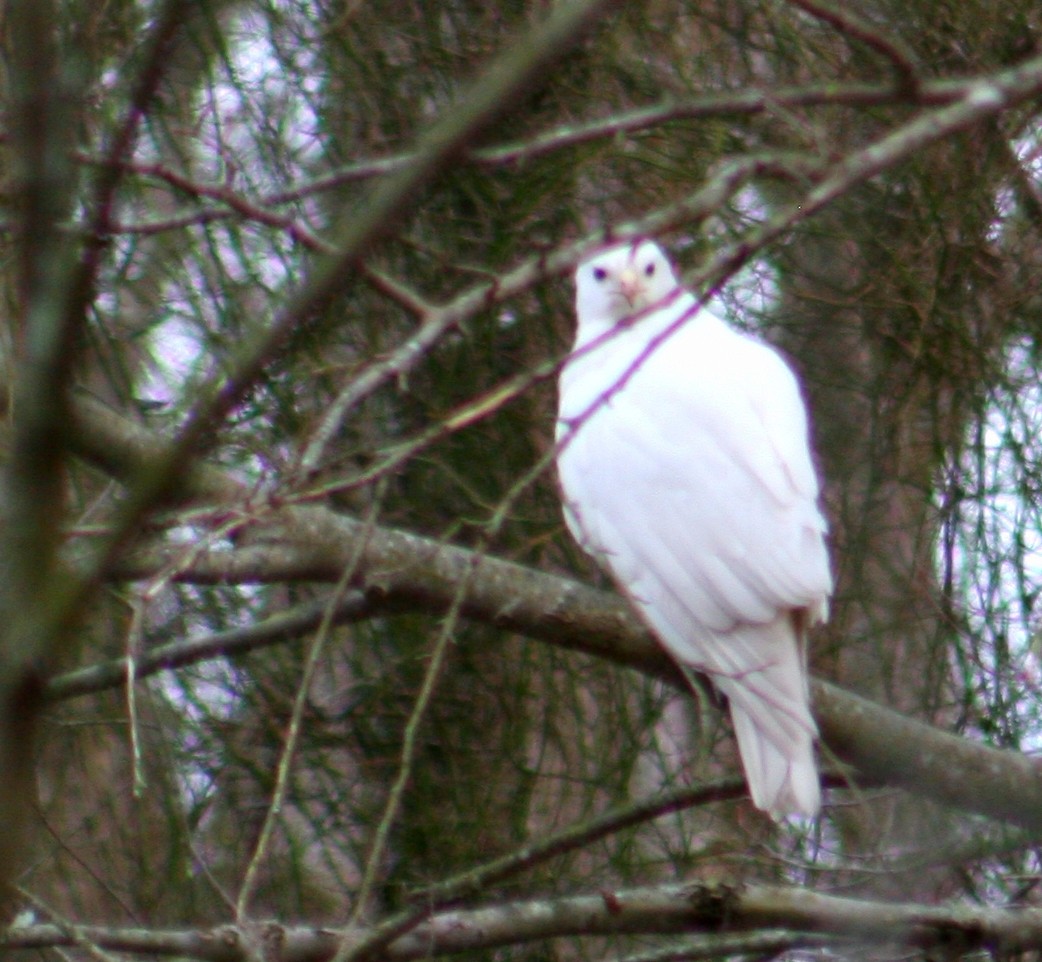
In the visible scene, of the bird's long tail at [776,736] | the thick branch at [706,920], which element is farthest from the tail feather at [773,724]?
the thick branch at [706,920]

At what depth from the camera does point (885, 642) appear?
2.54m

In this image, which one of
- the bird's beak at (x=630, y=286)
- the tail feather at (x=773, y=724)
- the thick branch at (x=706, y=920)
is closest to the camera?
the thick branch at (x=706, y=920)

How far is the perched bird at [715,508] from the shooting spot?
6.28 feet

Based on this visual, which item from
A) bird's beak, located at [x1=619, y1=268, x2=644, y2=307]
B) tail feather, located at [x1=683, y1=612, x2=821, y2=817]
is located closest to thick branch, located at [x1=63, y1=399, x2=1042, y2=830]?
tail feather, located at [x1=683, y1=612, x2=821, y2=817]

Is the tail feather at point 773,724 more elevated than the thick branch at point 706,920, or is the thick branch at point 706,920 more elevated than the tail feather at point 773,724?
the tail feather at point 773,724

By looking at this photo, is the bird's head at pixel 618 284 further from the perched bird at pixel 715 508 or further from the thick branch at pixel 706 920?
the thick branch at pixel 706 920

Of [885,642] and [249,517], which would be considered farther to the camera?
[885,642]

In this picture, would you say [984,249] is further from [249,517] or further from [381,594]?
[249,517]

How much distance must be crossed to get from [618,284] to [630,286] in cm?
2

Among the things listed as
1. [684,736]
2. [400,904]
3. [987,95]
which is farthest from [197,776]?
[987,95]

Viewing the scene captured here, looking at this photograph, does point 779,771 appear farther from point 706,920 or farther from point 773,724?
point 706,920

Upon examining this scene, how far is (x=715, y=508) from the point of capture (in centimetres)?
210

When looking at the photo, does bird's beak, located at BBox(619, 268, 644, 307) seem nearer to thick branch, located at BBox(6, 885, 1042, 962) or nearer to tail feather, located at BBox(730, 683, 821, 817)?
tail feather, located at BBox(730, 683, 821, 817)

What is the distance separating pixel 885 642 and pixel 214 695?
103cm
